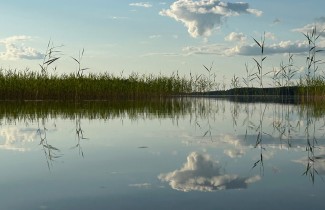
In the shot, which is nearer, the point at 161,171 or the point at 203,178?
the point at 203,178

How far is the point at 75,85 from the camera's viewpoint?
53.9ft

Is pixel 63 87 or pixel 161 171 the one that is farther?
pixel 63 87

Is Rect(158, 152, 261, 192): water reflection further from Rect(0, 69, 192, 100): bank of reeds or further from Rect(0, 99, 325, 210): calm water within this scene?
Rect(0, 69, 192, 100): bank of reeds

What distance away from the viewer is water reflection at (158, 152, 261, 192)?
2188mm

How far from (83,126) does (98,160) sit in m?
2.64

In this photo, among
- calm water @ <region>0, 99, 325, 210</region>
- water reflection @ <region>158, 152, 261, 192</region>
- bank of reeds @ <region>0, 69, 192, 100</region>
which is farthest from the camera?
bank of reeds @ <region>0, 69, 192, 100</region>

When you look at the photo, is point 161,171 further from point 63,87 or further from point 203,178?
point 63,87

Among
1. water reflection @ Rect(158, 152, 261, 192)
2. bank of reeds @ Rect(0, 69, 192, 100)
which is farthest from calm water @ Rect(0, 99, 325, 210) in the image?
bank of reeds @ Rect(0, 69, 192, 100)

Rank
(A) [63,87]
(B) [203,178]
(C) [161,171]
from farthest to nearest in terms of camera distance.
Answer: (A) [63,87] < (C) [161,171] < (B) [203,178]

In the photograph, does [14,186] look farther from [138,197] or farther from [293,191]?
[293,191]

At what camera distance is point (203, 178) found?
7.85ft

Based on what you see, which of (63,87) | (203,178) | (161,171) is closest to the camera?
(203,178)

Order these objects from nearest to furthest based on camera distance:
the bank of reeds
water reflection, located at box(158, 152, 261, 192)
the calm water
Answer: the calm water < water reflection, located at box(158, 152, 261, 192) < the bank of reeds

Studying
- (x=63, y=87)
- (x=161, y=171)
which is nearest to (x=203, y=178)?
(x=161, y=171)
